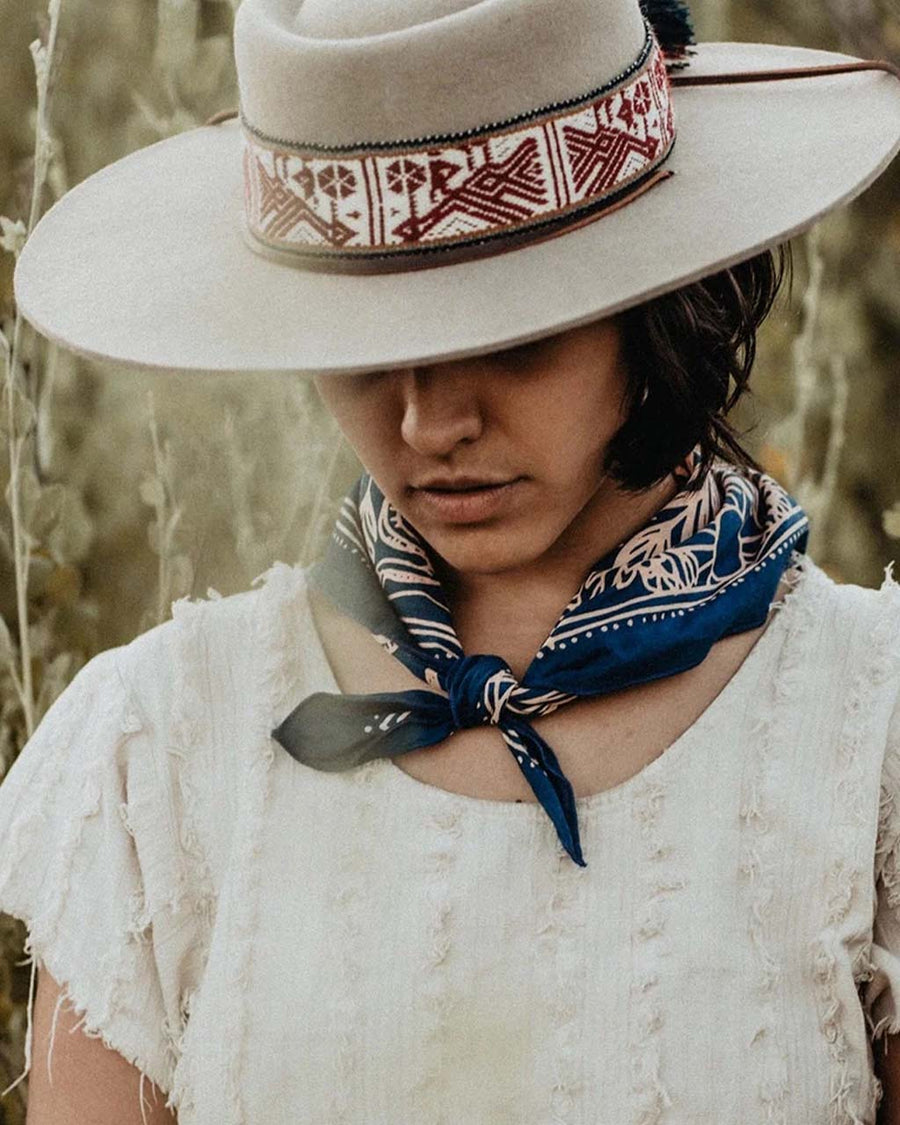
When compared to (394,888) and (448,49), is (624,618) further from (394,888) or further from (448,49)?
(448,49)

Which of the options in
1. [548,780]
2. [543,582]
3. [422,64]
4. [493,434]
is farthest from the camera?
[543,582]

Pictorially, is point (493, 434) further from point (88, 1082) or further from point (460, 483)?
point (88, 1082)

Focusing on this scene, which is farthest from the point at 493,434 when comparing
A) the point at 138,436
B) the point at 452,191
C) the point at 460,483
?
the point at 138,436

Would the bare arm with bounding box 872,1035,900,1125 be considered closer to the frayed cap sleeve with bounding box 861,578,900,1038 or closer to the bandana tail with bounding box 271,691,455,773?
the frayed cap sleeve with bounding box 861,578,900,1038

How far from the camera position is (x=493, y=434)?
4.58 ft

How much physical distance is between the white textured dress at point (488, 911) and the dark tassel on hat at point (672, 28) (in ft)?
1.47

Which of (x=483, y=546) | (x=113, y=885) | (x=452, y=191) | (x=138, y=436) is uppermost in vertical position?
(x=452, y=191)

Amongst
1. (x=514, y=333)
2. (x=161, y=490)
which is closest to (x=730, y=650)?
(x=514, y=333)

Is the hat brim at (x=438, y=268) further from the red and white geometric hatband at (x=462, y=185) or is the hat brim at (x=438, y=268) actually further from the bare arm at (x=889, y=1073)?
the bare arm at (x=889, y=1073)

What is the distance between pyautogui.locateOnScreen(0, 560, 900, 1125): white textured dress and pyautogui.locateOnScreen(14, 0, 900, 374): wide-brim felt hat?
369 millimetres

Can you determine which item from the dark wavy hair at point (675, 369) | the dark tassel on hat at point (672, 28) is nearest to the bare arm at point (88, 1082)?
the dark wavy hair at point (675, 369)

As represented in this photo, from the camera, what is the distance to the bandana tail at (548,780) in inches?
59.4

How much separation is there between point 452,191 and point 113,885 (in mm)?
648

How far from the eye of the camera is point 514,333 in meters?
1.27
